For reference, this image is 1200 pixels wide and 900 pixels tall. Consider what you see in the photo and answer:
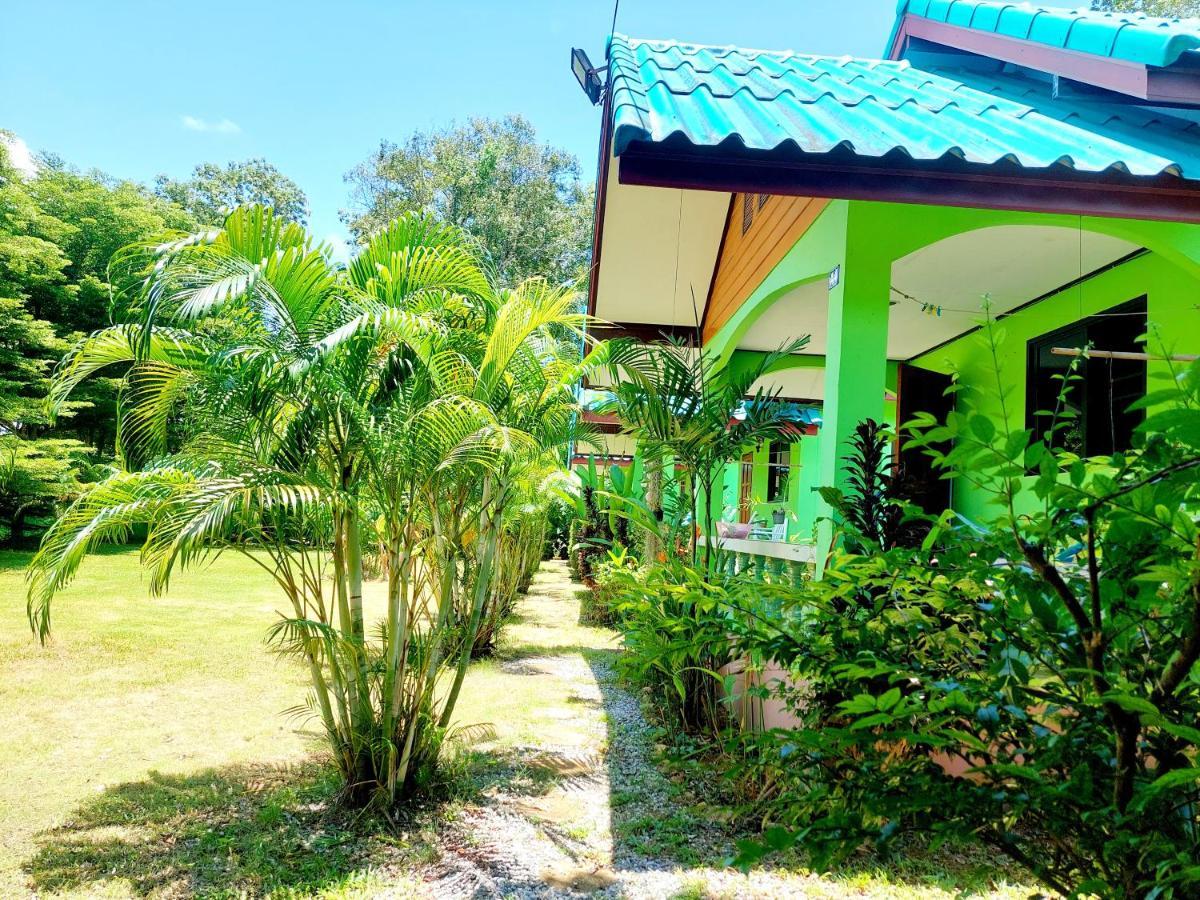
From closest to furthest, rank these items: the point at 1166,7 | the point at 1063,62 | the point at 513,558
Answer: the point at 1063,62 → the point at 513,558 → the point at 1166,7

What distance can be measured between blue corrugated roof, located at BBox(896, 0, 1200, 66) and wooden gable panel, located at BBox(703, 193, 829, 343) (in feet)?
6.01

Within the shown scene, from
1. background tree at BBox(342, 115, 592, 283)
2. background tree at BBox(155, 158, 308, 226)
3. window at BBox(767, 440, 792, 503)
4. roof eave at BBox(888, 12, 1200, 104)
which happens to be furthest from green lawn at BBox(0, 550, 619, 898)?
background tree at BBox(155, 158, 308, 226)

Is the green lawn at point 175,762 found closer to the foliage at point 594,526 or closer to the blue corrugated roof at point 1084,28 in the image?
the foliage at point 594,526

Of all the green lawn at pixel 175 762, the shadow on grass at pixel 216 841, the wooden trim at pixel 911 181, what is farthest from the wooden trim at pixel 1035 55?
the shadow on grass at pixel 216 841

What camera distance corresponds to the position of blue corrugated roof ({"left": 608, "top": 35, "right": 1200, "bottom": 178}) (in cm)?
373

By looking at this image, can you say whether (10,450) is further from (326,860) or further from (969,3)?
(969,3)

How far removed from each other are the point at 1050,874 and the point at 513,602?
11298 millimetres

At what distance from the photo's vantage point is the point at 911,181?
378cm

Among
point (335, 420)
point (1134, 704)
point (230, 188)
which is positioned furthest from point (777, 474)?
point (230, 188)

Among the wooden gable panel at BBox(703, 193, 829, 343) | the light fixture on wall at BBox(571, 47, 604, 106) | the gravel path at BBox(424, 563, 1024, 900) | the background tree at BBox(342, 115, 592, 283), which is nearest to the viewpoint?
the gravel path at BBox(424, 563, 1024, 900)

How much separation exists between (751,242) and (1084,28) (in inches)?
122

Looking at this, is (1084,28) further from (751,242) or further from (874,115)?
(751,242)

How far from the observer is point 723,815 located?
430 centimetres

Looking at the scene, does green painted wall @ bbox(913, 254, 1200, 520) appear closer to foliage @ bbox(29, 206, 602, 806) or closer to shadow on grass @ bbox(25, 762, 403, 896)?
foliage @ bbox(29, 206, 602, 806)
